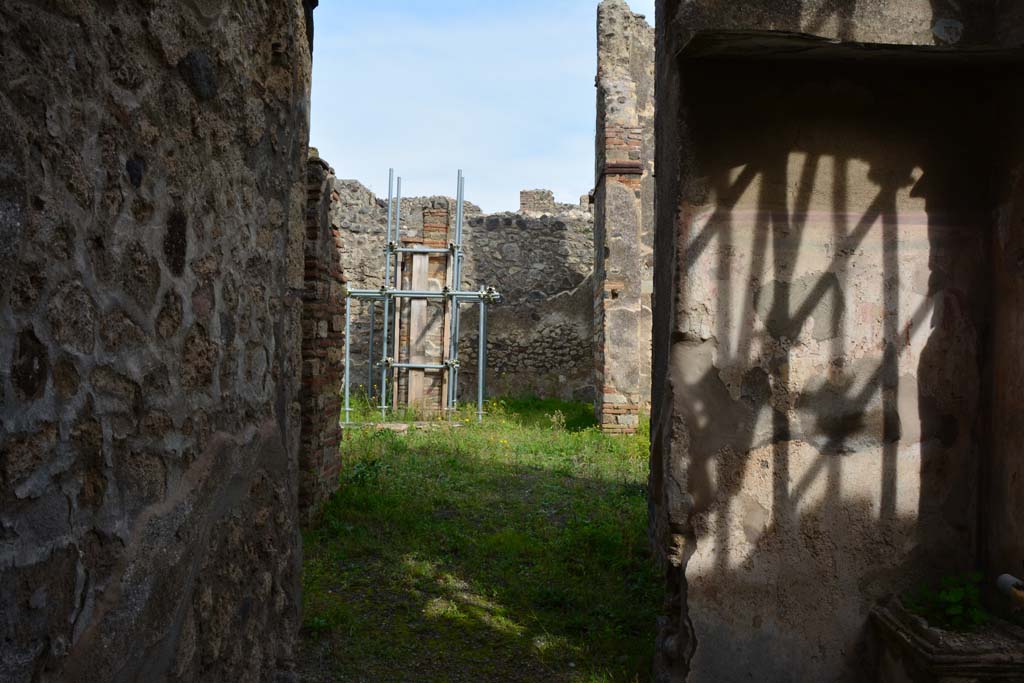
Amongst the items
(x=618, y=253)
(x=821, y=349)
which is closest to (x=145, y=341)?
(x=821, y=349)

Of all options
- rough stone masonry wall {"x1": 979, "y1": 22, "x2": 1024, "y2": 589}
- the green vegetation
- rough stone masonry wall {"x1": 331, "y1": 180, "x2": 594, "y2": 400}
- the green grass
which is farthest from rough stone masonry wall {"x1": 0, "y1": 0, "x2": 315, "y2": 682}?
rough stone masonry wall {"x1": 331, "y1": 180, "x2": 594, "y2": 400}

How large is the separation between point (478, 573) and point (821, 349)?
101 inches

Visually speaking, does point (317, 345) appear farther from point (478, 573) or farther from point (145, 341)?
point (145, 341)

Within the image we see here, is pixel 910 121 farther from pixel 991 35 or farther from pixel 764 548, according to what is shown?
pixel 764 548

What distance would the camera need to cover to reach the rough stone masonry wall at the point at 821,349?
287 cm

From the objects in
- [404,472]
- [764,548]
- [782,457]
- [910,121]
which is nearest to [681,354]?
[782,457]

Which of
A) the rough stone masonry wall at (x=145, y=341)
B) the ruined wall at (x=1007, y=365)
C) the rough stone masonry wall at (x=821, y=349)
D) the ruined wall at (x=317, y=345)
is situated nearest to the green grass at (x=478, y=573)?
the ruined wall at (x=317, y=345)

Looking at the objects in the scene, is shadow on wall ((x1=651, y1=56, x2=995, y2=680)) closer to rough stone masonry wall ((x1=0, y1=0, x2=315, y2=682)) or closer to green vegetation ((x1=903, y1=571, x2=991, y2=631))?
green vegetation ((x1=903, y1=571, x2=991, y2=631))

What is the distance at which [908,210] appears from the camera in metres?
2.89

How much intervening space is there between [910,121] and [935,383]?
99 centimetres

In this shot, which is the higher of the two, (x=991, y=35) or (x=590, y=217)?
(x=590, y=217)

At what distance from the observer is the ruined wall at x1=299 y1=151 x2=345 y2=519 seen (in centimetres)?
530

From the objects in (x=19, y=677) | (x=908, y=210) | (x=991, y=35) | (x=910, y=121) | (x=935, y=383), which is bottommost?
(x=19, y=677)

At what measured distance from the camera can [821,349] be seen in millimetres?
2908
